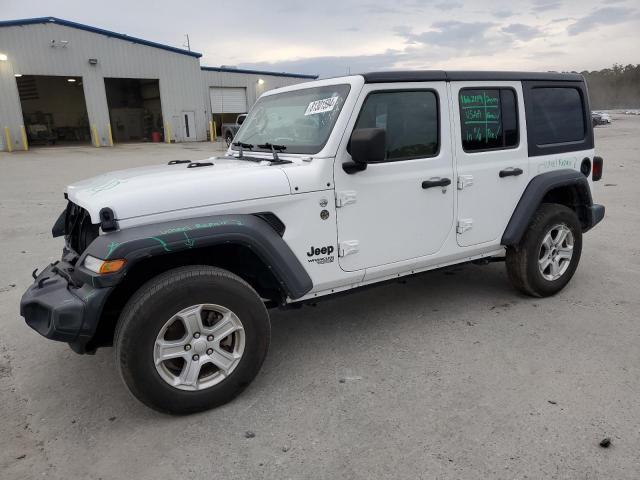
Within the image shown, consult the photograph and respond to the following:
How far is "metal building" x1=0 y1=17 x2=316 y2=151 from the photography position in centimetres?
2359

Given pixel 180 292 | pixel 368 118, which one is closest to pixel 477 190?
pixel 368 118

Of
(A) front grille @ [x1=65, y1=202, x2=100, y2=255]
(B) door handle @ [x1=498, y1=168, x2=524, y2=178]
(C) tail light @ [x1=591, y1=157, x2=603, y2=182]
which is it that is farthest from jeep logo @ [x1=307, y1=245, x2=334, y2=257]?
(C) tail light @ [x1=591, y1=157, x2=603, y2=182]

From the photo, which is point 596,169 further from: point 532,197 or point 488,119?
point 488,119

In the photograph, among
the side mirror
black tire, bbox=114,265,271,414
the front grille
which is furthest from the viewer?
the front grille

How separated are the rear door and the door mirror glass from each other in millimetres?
966

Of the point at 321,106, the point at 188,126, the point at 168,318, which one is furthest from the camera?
the point at 188,126

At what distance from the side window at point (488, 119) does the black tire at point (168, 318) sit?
2.10 meters

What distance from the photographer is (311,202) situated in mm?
3041

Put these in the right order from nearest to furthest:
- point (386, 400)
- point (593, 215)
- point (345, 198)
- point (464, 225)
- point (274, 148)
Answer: point (386, 400) < point (345, 198) < point (274, 148) < point (464, 225) < point (593, 215)

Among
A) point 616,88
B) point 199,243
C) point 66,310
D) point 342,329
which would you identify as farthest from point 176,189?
point 616,88

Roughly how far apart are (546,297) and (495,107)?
1.78 metres

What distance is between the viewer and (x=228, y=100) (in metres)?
34.2

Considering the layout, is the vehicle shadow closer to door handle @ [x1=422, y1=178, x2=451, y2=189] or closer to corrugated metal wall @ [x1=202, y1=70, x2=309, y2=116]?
door handle @ [x1=422, y1=178, x2=451, y2=189]

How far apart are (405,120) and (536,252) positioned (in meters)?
1.73
